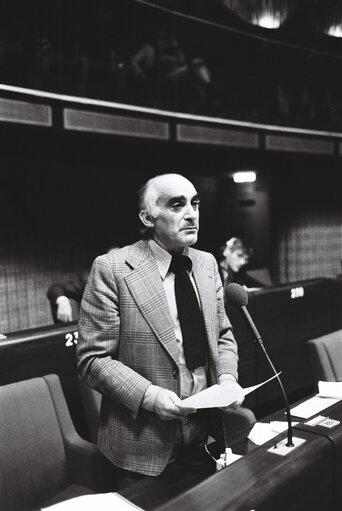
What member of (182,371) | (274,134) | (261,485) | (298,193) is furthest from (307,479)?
(298,193)

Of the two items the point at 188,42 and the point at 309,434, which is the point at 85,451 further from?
the point at 188,42

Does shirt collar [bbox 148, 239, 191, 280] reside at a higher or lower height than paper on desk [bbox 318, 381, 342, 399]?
higher

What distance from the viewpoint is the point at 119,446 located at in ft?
4.91

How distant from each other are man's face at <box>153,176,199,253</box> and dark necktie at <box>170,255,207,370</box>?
10cm

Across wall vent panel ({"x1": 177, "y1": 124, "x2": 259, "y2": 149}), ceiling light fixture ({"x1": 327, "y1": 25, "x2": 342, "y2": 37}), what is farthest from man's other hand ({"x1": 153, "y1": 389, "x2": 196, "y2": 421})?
wall vent panel ({"x1": 177, "y1": 124, "x2": 259, "y2": 149})

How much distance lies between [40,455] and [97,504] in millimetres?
899

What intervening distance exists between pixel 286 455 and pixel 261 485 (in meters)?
0.19

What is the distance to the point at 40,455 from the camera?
77.6 inches

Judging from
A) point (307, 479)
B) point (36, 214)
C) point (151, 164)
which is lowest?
point (307, 479)

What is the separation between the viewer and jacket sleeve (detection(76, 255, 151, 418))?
1426mm

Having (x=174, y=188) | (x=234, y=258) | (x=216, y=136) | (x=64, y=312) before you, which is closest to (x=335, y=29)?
(x=174, y=188)

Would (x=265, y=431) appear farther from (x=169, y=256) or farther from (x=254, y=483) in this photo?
(x=169, y=256)

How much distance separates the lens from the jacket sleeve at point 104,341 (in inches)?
56.1

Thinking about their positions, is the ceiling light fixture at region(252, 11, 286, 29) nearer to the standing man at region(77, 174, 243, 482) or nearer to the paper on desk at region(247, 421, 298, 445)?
the standing man at region(77, 174, 243, 482)
